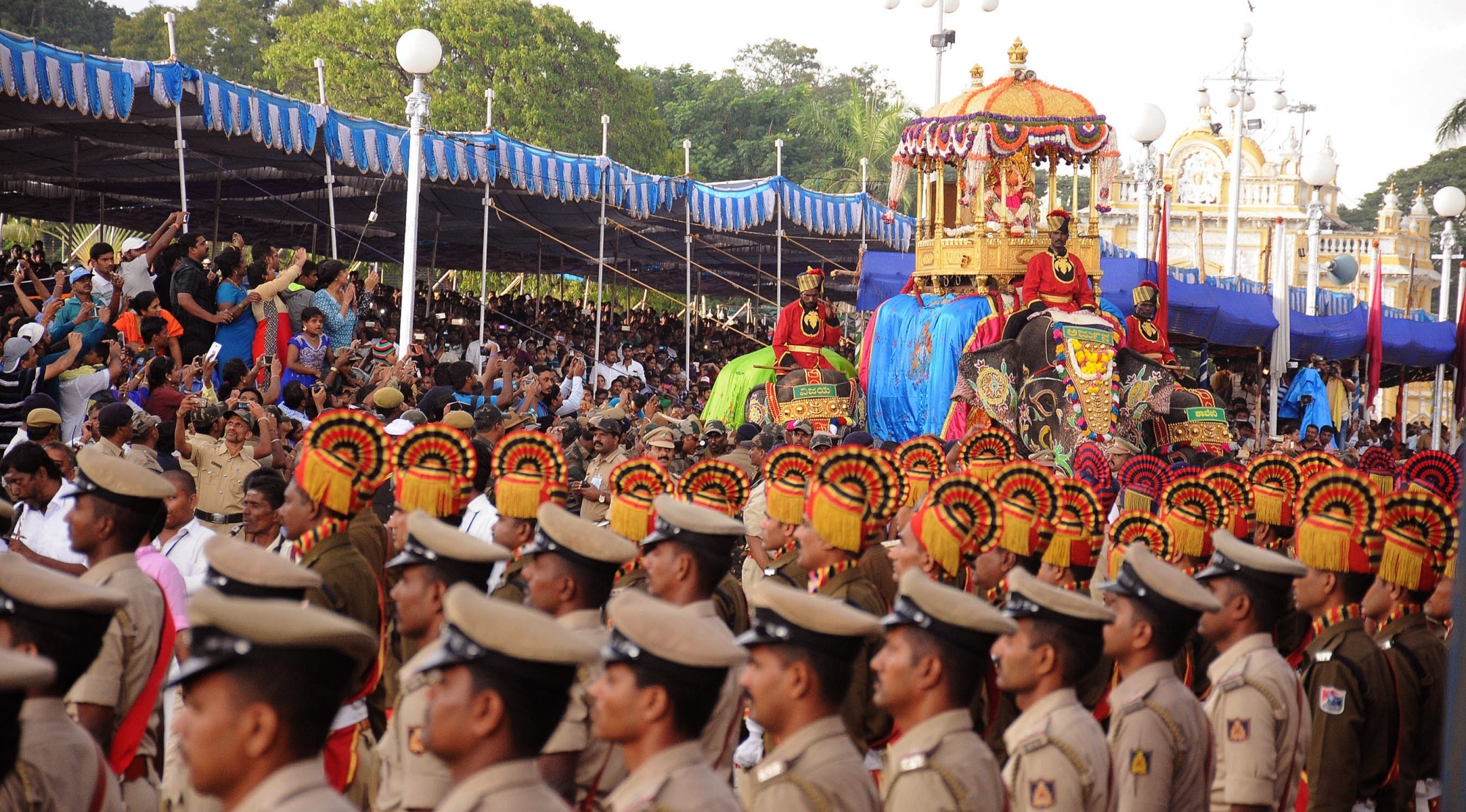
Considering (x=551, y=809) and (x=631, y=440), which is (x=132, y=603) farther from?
(x=631, y=440)

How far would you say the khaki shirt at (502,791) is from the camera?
2.76 meters

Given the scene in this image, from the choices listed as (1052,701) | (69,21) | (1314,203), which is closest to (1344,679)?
(1052,701)

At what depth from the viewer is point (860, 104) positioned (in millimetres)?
42312

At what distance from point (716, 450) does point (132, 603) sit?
23.2ft

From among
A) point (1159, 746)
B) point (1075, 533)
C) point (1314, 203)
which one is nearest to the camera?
point (1159, 746)

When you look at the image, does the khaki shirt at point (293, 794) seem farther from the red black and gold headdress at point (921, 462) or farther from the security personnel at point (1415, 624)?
the red black and gold headdress at point (921, 462)

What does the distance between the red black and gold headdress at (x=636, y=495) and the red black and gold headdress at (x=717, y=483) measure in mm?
346

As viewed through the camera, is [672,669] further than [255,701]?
Yes

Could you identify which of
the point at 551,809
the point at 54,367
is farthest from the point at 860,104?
the point at 551,809

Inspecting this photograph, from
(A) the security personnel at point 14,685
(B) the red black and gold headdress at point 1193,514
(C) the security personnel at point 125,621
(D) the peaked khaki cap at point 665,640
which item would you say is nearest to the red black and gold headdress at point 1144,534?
(B) the red black and gold headdress at point 1193,514

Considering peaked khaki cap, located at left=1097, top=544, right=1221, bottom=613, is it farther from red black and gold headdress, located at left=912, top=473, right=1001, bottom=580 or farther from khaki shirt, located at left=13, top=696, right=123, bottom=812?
khaki shirt, located at left=13, top=696, right=123, bottom=812

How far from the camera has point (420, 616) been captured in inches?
166

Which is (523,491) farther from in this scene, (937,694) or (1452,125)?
(1452,125)

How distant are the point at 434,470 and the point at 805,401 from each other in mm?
8983
